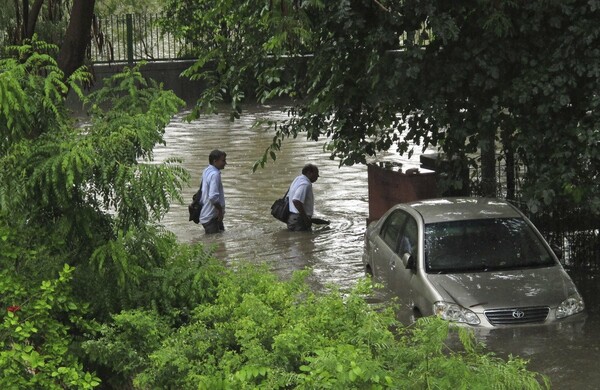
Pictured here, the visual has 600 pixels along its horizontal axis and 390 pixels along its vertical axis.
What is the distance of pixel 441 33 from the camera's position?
11773 mm

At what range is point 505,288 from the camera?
11031 mm

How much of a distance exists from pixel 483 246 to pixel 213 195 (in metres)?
5.85

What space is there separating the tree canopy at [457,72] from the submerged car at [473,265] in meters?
0.49

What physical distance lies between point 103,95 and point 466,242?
4.88 metres

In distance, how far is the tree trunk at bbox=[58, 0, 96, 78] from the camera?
34.7ft

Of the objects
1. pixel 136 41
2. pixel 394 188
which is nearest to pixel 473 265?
pixel 394 188

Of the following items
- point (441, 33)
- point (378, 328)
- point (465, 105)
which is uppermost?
point (441, 33)

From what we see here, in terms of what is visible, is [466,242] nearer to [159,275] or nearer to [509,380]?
[159,275]

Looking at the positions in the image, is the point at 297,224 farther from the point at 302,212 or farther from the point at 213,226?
the point at 213,226

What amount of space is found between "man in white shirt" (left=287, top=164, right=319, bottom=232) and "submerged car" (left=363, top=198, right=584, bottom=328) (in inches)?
153

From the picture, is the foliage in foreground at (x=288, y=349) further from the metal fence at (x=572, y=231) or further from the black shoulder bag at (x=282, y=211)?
the black shoulder bag at (x=282, y=211)

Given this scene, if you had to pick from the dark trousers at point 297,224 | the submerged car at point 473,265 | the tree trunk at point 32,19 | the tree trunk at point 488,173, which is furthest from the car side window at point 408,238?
the dark trousers at point 297,224

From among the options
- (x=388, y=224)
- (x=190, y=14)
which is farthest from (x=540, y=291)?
(x=190, y=14)

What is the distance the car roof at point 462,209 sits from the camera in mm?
12156
